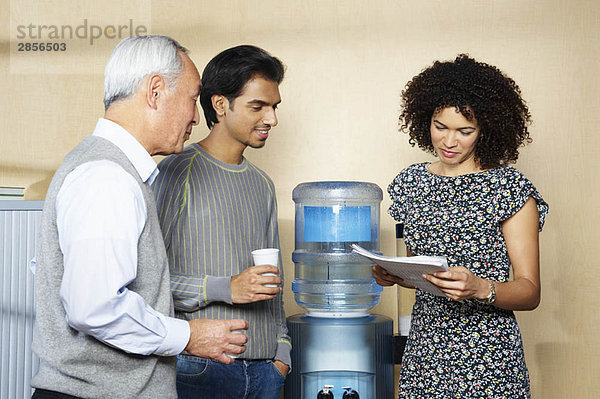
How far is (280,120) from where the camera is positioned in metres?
3.15

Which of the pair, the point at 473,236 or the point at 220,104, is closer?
the point at 473,236

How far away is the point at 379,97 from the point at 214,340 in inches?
79.8

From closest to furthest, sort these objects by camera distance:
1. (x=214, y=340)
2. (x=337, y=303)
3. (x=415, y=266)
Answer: (x=214, y=340)
(x=415, y=266)
(x=337, y=303)

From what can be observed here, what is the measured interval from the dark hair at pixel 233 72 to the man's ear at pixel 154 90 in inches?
26.6

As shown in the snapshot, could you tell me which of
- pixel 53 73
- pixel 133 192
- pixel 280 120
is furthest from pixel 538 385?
pixel 53 73

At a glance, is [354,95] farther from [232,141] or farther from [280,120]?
[232,141]

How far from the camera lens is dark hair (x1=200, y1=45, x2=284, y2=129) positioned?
209 cm

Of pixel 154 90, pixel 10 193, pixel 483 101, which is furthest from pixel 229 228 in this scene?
pixel 10 193

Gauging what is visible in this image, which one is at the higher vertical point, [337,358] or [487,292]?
[487,292]

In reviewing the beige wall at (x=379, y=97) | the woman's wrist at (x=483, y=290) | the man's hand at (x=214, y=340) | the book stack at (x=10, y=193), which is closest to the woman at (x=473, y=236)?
the woman's wrist at (x=483, y=290)

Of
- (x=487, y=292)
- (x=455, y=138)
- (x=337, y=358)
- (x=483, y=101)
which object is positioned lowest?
(x=337, y=358)

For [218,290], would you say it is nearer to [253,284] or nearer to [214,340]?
[253,284]

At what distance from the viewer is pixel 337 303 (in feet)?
9.25

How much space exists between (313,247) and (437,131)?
0.96 m
